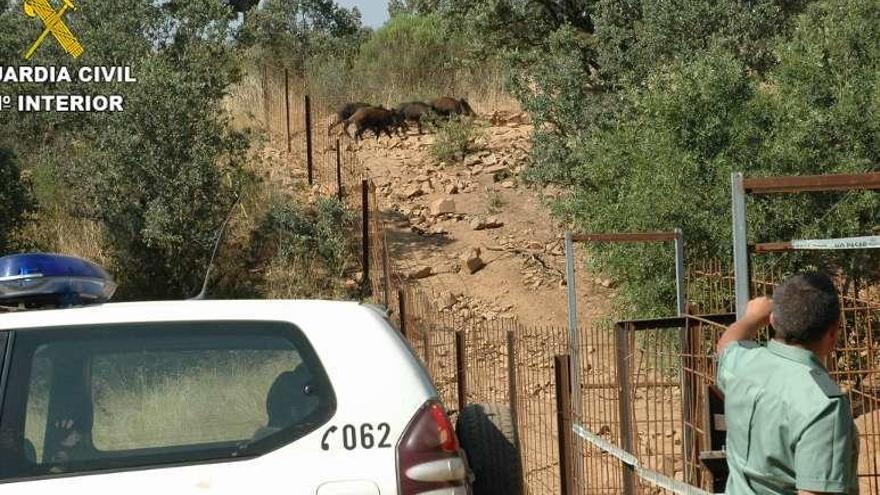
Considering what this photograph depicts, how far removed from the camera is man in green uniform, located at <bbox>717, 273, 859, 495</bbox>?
2.83 m

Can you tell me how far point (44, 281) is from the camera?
4.24 metres

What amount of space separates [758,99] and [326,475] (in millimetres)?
11352

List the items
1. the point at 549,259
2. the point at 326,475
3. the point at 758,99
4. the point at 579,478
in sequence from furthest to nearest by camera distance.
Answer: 1. the point at 549,259
2. the point at 758,99
3. the point at 579,478
4. the point at 326,475

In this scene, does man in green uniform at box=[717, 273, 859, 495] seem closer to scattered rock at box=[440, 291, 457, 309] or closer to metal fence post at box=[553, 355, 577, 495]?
metal fence post at box=[553, 355, 577, 495]

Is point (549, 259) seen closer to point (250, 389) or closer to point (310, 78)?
point (310, 78)

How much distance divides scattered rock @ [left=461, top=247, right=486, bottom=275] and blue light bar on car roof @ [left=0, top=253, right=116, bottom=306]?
14.8 meters

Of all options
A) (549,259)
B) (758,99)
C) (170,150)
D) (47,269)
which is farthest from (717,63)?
(47,269)

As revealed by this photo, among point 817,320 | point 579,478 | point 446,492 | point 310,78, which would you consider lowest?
point 579,478

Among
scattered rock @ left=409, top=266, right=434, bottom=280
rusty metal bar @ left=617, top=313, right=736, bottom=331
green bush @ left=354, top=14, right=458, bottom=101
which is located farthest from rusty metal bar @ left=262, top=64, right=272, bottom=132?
rusty metal bar @ left=617, top=313, right=736, bottom=331

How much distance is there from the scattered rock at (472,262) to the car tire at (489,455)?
14.5 metres

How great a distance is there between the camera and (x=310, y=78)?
2766cm

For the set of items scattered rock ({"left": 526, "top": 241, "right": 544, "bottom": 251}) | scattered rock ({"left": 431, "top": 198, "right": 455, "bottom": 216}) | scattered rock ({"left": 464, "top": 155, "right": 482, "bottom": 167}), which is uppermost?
scattered rock ({"left": 464, "top": 155, "right": 482, "bottom": 167})

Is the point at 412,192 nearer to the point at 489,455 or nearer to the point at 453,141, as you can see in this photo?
the point at 453,141

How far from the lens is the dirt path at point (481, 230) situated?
18.3 metres
